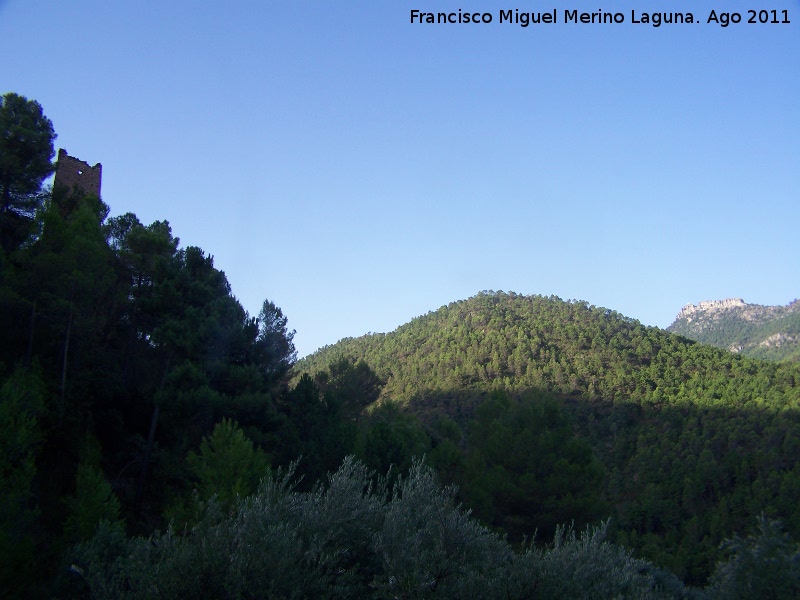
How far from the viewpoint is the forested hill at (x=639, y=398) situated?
3281cm

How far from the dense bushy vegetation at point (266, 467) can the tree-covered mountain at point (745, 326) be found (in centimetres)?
4894

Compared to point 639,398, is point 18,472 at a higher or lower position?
lower

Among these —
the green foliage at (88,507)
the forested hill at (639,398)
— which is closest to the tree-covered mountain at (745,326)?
the forested hill at (639,398)

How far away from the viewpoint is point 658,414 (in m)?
48.8

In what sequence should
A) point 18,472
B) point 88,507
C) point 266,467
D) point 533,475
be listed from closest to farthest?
point 18,472 → point 88,507 → point 266,467 → point 533,475

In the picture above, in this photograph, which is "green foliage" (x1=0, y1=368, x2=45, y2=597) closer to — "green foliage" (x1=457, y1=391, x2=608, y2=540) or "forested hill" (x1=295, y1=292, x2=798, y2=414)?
"green foliage" (x1=457, y1=391, x2=608, y2=540)

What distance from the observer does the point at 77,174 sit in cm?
2638

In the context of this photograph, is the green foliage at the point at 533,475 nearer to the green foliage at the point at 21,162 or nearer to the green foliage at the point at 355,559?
the green foliage at the point at 355,559

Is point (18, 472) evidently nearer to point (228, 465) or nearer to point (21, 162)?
point (228, 465)

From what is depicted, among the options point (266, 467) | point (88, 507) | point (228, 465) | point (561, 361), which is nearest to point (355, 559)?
point (228, 465)

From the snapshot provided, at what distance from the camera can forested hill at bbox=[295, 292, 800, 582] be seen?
32812 mm

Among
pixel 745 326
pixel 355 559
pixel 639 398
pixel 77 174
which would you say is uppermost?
pixel 745 326

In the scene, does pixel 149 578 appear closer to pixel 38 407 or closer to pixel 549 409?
pixel 38 407

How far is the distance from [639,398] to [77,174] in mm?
42490
